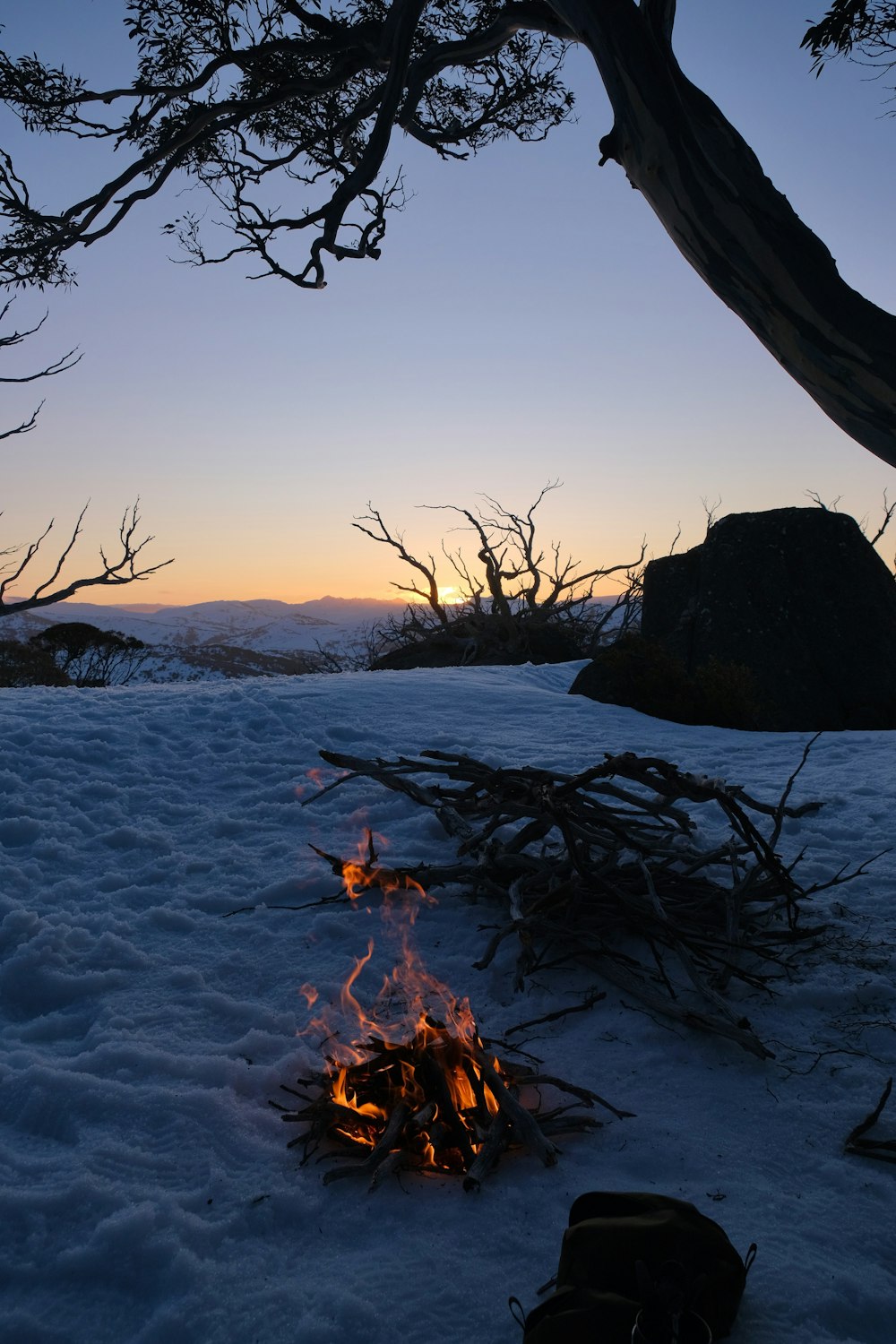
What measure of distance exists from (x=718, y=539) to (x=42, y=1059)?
9.04 meters

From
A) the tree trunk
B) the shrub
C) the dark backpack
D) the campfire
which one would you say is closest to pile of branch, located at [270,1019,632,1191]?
the campfire

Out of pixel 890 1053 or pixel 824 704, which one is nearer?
pixel 890 1053

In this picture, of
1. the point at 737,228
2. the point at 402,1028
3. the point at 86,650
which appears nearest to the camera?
the point at 402,1028

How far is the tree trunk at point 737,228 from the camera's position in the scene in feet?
9.59

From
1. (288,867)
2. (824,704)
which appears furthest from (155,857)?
(824,704)

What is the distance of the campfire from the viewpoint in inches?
92.1

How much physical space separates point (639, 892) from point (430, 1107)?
157 centimetres

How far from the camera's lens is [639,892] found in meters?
3.72

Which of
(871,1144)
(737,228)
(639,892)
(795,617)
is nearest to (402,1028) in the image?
(639,892)

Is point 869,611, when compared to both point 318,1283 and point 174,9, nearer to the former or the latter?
point 174,9

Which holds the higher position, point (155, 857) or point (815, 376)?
point (815, 376)

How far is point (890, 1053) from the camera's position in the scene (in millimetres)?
2844

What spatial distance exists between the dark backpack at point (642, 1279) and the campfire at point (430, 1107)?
49 centimetres

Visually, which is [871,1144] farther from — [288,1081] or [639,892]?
[288,1081]
